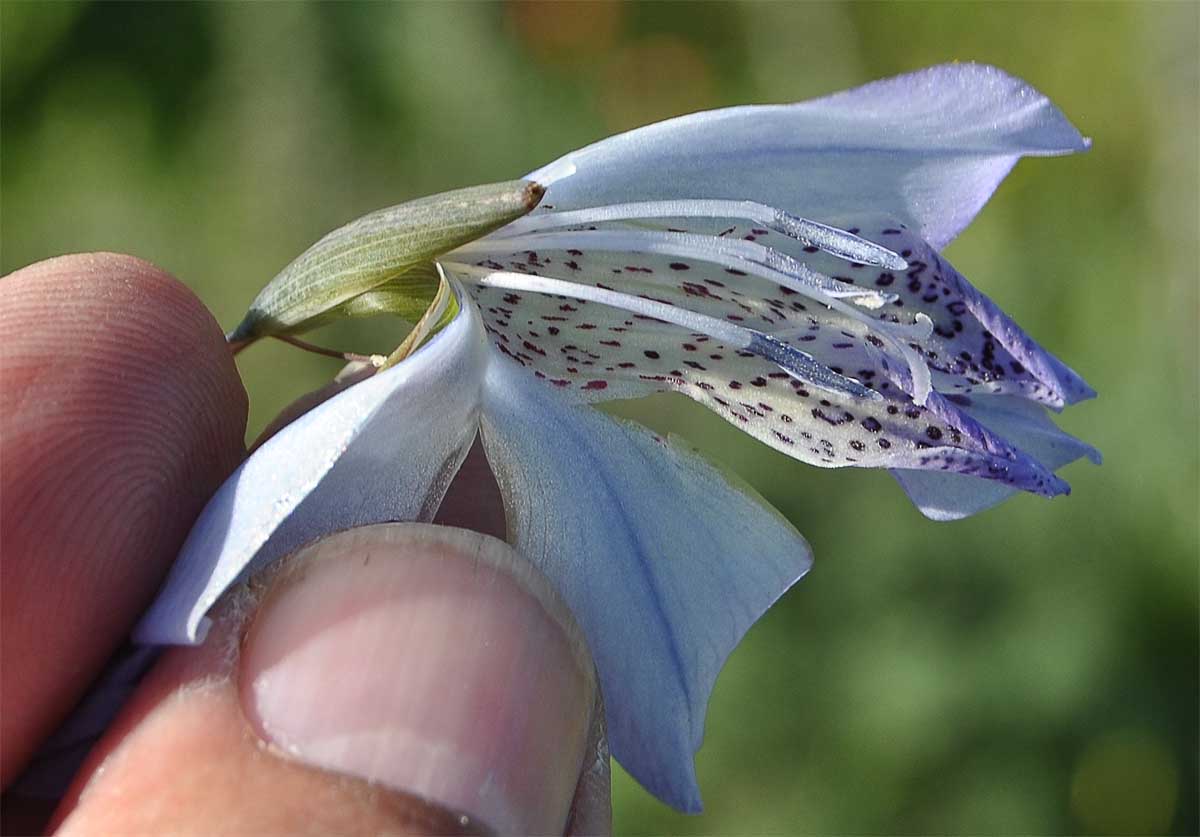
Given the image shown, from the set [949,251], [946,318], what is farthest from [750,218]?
[949,251]

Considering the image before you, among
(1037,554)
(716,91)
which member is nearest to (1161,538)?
(1037,554)

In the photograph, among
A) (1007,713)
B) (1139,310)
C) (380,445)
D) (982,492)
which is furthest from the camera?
(1139,310)

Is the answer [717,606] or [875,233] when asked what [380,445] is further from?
[875,233]

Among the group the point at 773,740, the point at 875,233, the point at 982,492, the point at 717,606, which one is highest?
the point at 875,233

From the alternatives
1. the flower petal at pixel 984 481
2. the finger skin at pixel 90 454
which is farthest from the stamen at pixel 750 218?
the finger skin at pixel 90 454

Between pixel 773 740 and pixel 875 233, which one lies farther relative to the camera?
pixel 773 740

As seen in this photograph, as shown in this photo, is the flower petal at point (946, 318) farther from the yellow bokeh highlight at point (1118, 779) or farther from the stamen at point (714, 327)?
the yellow bokeh highlight at point (1118, 779)
